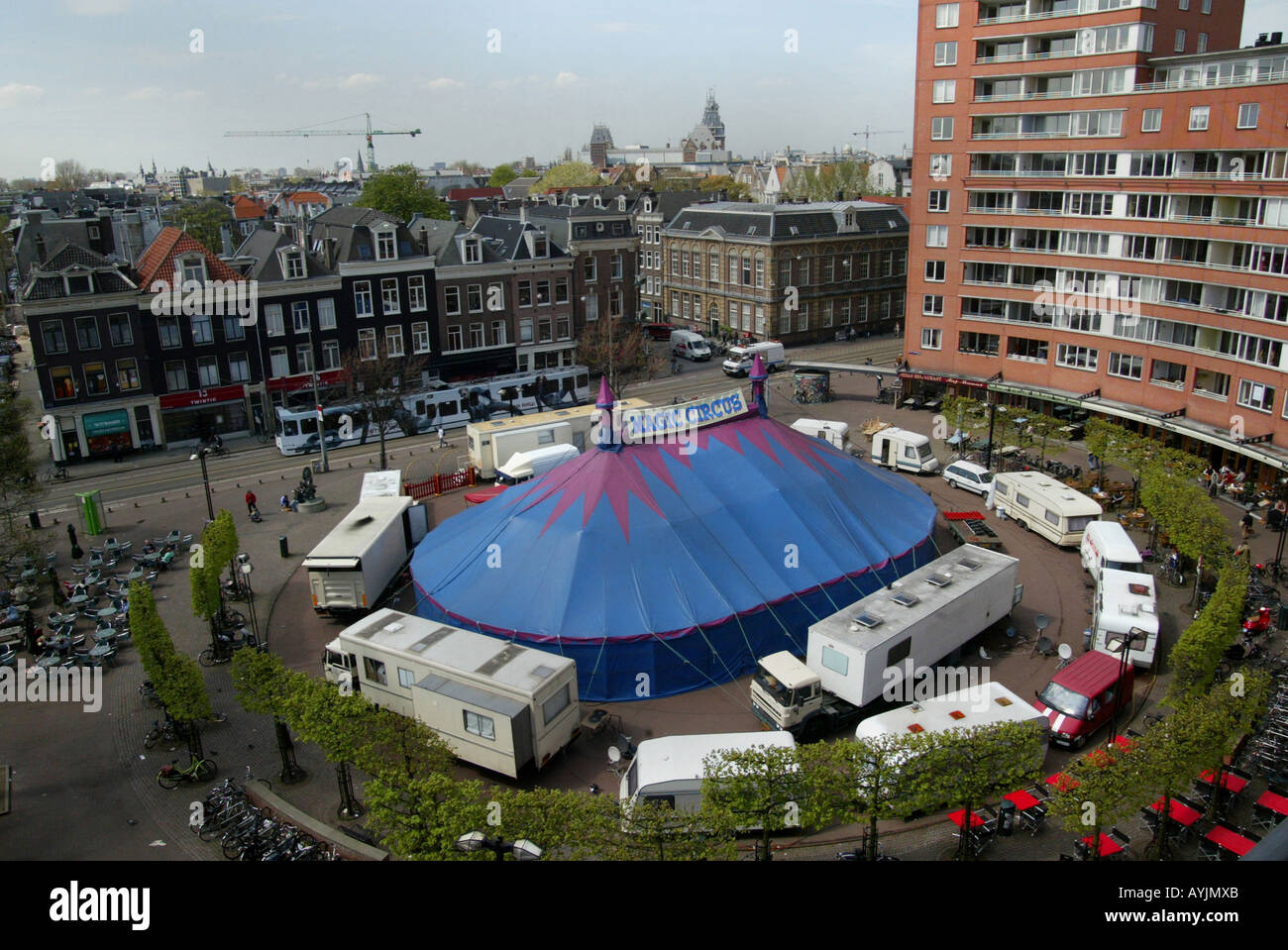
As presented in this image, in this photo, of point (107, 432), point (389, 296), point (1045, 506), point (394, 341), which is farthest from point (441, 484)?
point (1045, 506)

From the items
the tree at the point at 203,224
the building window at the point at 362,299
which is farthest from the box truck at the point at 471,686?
the tree at the point at 203,224

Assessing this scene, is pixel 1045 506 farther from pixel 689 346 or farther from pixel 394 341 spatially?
pixel 394 341

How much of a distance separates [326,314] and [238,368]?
6132mm

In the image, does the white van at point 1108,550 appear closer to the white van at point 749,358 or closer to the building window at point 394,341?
the white van at point 749,358

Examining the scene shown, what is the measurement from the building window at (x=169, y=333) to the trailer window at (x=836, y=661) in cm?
4326

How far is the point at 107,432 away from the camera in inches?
2005

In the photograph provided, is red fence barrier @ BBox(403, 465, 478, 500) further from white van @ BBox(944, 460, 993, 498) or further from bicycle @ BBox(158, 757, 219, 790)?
white van @ BBox(944, 460, 993, 498)

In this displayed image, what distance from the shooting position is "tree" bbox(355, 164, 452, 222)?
82000mm

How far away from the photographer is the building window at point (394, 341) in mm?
58562
